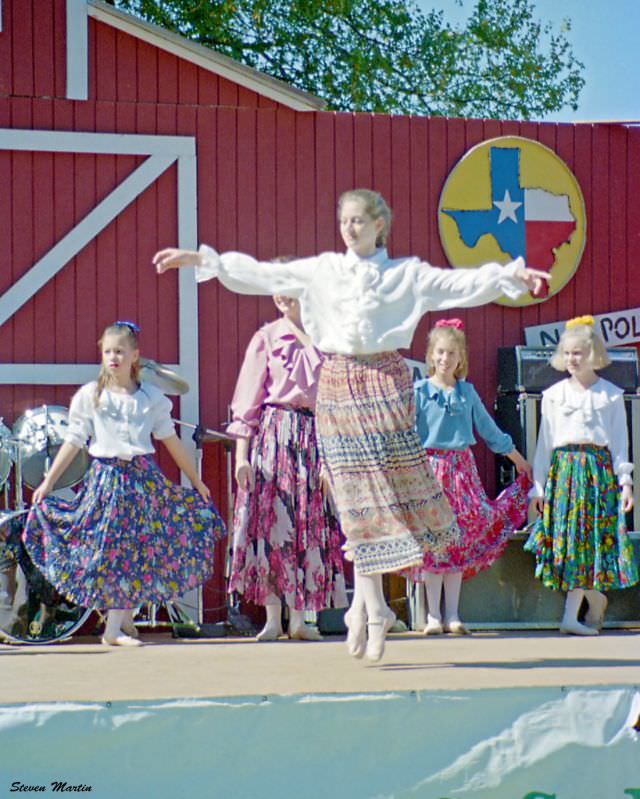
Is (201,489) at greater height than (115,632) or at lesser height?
greater

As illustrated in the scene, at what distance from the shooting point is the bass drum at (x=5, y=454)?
6.86m

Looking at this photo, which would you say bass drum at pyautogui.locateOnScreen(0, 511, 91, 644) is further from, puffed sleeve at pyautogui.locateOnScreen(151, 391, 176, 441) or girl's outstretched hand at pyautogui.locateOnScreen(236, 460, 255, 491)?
girl's outstretched hand at pyautogui.locateOnScreen(236, 460, 255, 491)

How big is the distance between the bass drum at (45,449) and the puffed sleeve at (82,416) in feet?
0.72

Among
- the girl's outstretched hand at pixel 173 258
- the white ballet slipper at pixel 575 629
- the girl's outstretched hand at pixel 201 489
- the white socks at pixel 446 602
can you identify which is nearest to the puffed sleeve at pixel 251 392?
the girl's outstretched hand at pixel 201 489

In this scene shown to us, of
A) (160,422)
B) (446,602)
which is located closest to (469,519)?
(446,602)

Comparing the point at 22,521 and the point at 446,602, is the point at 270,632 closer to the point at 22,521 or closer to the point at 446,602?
the point at 446,602

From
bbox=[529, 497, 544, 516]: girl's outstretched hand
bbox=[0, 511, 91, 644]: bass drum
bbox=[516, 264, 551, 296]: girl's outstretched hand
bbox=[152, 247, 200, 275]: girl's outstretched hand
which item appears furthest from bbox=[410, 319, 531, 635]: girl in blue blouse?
bbox=[152, 247, 200, 275]: girl's outstretched hand

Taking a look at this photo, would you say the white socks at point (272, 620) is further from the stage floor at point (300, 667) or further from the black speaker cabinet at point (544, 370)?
the black speaker cabinet at point (544, 370)

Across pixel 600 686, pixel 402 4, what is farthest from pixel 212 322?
pixel 402 4

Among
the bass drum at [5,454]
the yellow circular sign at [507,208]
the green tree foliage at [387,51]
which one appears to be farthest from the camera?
the green tree foliage at [387,51]

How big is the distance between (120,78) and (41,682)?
247 inches

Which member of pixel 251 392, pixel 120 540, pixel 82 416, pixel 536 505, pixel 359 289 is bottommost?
pixel 120 540

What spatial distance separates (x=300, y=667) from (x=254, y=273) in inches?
59.7

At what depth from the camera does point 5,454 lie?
691 cm
